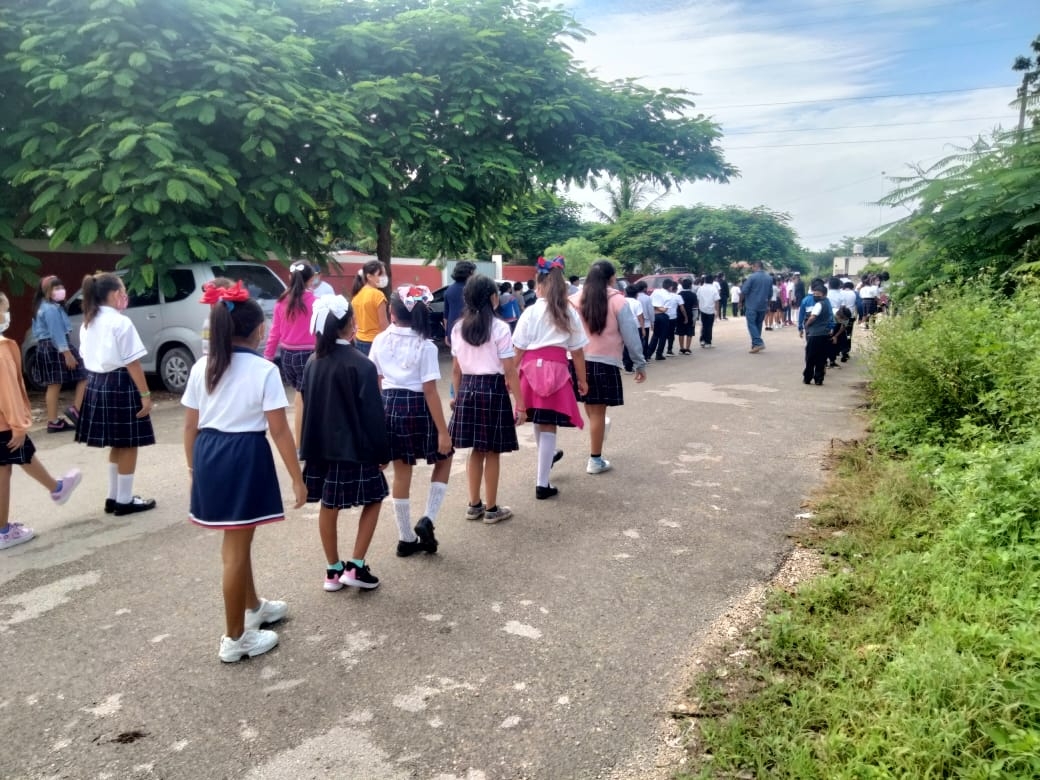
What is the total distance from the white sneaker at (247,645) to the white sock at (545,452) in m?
2.48

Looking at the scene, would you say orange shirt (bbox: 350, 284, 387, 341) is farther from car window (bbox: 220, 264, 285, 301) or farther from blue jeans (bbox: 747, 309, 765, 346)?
A: blue jeans (bbox: 747, 309, 765, 346)

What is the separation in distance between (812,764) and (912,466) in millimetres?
3554

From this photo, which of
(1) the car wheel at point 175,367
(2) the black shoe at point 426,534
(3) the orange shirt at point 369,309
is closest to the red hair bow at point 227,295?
(2) the black shoe at point 426,534

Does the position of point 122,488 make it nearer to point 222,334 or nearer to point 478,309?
point 222,334

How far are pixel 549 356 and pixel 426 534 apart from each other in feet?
5.31

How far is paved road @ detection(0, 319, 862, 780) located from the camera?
8.70 ft

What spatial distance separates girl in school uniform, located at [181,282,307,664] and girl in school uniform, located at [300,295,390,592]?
0.37m

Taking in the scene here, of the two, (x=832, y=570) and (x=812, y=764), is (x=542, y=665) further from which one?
(x=832, y=570)

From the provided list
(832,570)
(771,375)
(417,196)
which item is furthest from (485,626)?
(417,196)

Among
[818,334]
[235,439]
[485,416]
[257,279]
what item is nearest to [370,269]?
[485,416]

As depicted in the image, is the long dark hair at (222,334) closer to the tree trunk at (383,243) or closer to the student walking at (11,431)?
the student walking at (11,431)

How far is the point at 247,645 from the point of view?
3.24 metres

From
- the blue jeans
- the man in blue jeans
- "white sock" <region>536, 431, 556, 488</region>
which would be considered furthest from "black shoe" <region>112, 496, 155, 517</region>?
the blue jeans

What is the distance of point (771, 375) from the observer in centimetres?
1155
